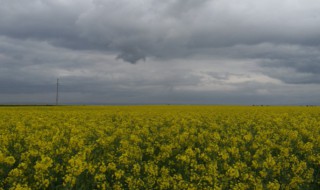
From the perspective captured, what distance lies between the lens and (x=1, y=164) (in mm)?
9383

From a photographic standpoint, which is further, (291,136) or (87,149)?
(291,136)

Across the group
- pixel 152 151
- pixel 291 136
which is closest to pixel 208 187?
pixel 152 151

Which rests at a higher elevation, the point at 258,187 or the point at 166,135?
the point at 166,135

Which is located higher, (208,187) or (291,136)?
(291,136)

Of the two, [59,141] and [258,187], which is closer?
[258,187]

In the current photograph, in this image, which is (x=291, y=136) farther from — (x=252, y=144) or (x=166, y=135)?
(x=166, y=135)

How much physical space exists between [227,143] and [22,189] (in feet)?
25.6

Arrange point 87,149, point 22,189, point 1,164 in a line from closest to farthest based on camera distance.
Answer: point 22,189 < point 1,164 < point 87,149

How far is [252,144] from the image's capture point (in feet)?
41.9

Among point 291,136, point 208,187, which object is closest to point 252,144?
point 291,136

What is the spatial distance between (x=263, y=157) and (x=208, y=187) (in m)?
3.77

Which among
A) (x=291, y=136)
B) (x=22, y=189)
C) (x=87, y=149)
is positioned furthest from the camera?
(x=291, y=136)

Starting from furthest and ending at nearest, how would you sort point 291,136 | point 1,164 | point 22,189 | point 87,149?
point 291,136
point 87,149
point 1,164
point 22,189

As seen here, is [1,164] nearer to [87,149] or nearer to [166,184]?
[87,149]
